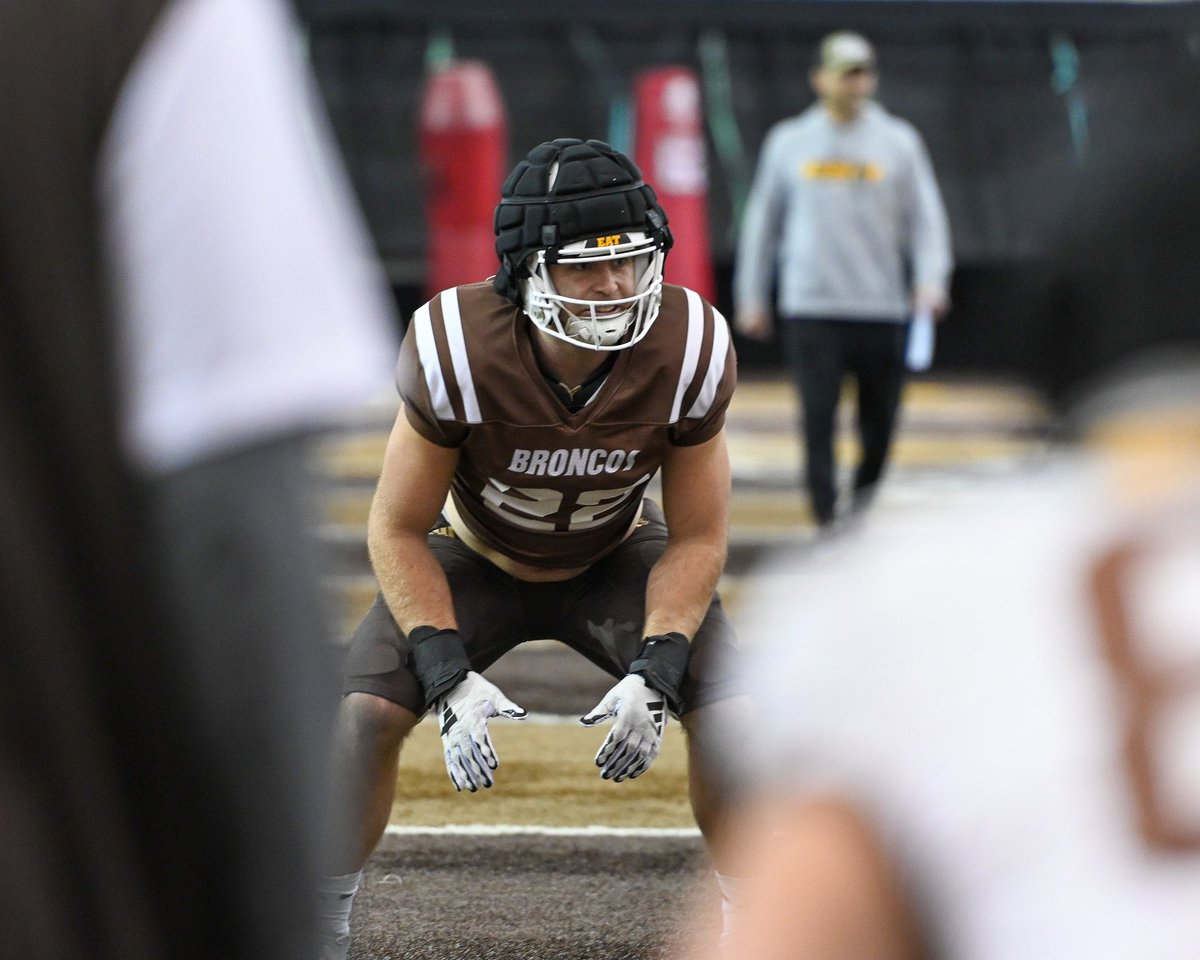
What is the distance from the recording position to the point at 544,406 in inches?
114

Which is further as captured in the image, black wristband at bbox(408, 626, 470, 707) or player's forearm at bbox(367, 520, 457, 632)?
player's forearm at bbox(367, 520, 457, 632)

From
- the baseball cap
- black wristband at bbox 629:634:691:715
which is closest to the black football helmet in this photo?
black wristband at bbox 629:634:691:715

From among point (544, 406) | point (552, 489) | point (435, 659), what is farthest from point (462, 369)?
point (435, 659)

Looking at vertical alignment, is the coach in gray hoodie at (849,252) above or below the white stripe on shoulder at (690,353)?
below

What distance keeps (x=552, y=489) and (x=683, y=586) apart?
29cm

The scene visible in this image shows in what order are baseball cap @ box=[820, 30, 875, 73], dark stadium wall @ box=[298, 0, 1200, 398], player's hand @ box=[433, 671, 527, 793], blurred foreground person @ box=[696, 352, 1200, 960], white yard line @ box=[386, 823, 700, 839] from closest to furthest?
blurred foreground person @ box=[696, 352, 1200, 960] < player's hand @ box=[433, 671, 527, 793] < white yard line @ box=[386, 823, 700, 839] < baseball cap @ box=[820, 30, 875, 73] < dark stadium wall @ box=[298, 0, 1200, 398]

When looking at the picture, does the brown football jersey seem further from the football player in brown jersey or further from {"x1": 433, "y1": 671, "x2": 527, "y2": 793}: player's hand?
{"x1": 433, "y1": 671, "x2": 527, "y2": 793}: player's hand

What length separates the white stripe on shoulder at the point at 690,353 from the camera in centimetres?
293

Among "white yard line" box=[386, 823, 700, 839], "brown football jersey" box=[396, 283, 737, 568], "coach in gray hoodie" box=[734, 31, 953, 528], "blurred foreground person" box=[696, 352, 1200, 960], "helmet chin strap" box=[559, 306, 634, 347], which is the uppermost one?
"blurred foreground person" box=[696, 352, 1200, 960]

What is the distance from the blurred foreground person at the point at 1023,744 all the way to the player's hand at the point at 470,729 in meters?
1.85

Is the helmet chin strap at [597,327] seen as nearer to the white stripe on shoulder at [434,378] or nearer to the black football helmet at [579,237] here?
the black football helmet at [579,237]

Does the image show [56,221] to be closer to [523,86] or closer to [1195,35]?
[1195,35]

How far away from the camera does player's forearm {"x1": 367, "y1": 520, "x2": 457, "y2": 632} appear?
9.48ft

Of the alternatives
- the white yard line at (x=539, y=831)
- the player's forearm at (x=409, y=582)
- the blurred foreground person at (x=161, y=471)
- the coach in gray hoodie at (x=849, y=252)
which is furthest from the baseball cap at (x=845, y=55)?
the blurred foreground person at (x=161, y=471)
